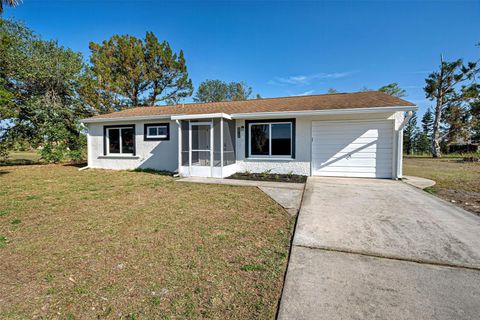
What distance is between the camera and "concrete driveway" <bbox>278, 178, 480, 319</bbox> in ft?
6.10

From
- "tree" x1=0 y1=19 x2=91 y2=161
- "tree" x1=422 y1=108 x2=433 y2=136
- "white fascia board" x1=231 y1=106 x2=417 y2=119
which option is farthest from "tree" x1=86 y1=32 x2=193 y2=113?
"tree" x1=422 y1=108 x2=433 y2=136

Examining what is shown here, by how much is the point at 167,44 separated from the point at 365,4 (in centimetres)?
1769

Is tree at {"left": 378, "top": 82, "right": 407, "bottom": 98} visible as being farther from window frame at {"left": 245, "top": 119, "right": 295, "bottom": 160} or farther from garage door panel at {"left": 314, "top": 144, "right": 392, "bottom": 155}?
window frame at {"left": 245, "top": 119, "right": 295, "bottom": 160}

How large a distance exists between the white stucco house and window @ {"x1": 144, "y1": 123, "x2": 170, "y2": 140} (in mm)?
48

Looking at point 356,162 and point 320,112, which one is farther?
point 356,162

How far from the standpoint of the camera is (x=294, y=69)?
61.1 ft

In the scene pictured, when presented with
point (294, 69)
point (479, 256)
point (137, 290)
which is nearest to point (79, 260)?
point (137, 290)

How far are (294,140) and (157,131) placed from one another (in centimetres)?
649

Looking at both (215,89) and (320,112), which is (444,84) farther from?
(215,89)

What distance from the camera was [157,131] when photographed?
1042 centimetres

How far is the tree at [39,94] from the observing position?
14.0 metres

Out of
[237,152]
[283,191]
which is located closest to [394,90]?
[237,152]

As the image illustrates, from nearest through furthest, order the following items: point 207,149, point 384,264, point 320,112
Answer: point 384,264 < point 320,112 < point 207,149

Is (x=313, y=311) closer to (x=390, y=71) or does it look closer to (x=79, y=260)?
(x=79, y=260)
